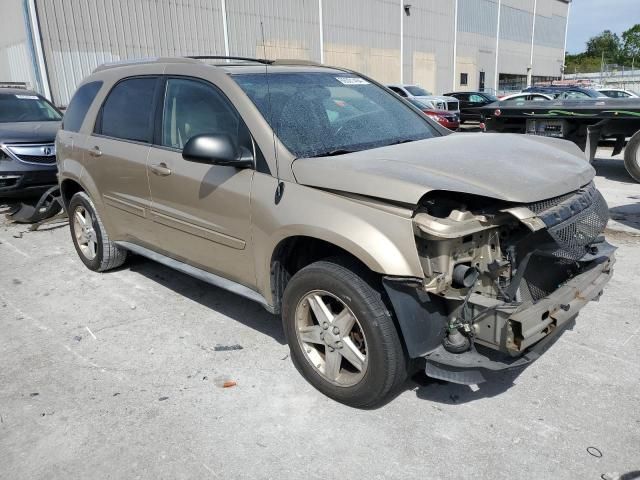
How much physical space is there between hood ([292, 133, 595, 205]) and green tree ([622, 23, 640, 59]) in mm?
118642

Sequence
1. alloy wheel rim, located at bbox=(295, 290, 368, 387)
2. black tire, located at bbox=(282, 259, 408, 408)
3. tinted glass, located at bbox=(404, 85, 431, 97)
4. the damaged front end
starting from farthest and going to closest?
tinted glass, located at bbox=(404, 85, 431, 97) → alloy wheel rim, located at bbox=(295, 290, 368, 387) → black tire, located at bbox=(282, 259, 408, 408) → the damaged front end

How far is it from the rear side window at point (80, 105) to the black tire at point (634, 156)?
7890 millimetres

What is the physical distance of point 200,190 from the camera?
3396 mm

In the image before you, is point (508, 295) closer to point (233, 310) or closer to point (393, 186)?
point (393, 186)

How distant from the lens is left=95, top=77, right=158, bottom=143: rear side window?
13.0 ft

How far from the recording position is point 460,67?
38.1 metres

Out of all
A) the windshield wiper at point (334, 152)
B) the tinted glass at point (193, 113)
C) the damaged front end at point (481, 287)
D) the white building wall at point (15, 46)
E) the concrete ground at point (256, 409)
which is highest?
the white building wall at point (15, 46)

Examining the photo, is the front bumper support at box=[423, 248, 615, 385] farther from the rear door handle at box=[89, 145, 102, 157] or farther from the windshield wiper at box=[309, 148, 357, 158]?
Answer: the rear door handle at box=[89, 145, 102, 157]

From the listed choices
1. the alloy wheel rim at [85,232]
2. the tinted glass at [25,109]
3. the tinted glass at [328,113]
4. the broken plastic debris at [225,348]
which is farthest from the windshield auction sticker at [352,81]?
the tinted glass at [25,109]

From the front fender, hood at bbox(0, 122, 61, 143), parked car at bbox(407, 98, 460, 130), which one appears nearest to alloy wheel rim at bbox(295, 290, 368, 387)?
the front fender

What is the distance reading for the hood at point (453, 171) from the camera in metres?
2.49

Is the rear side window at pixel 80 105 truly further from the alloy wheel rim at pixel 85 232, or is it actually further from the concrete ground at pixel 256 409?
the concrete ground at pixel 256 409

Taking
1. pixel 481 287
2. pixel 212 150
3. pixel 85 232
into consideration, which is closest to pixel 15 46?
pixel 85 232

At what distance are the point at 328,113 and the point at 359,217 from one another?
3.59 ft
